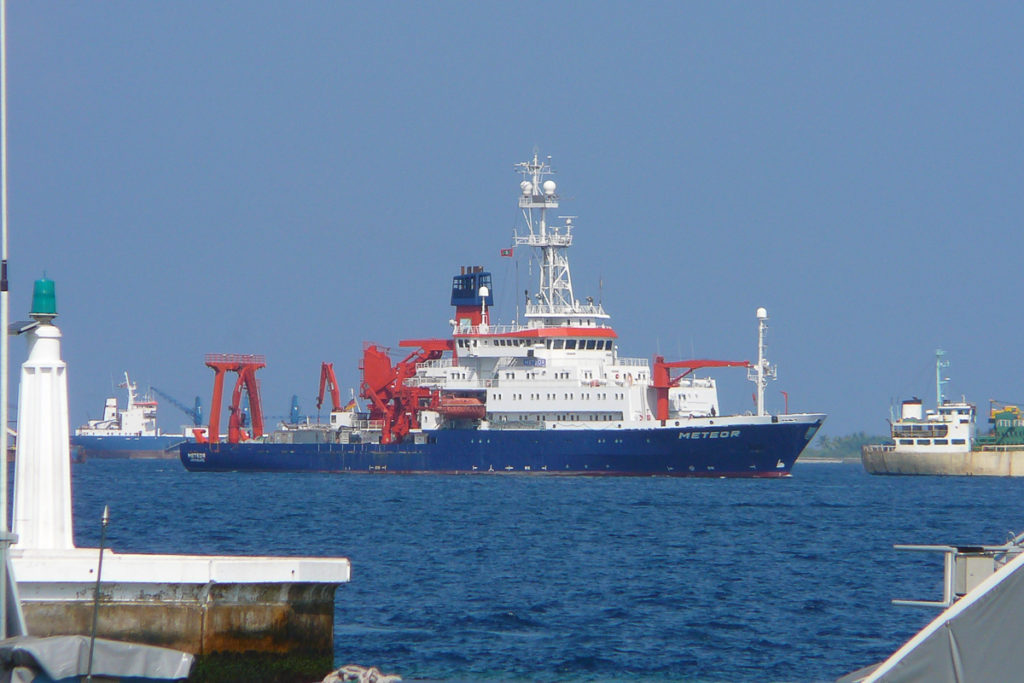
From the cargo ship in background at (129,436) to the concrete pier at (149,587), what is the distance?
110496 millimetres

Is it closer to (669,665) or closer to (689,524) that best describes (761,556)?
(689,524)

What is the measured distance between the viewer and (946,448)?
73.5 meters

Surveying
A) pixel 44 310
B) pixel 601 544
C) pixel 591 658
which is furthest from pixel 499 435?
pixel 44 310

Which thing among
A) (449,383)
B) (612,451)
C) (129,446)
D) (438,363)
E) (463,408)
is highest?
(438,363)

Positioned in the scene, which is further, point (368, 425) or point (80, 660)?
point (368, 425)

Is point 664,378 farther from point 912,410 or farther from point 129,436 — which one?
point 129,436

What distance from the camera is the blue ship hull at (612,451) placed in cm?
5247

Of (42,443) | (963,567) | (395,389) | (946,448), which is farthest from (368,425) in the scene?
(963,567)

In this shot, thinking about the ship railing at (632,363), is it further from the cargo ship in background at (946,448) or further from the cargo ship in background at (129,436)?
the cargo ship in background at (129,436)

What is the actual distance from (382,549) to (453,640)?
10.3m

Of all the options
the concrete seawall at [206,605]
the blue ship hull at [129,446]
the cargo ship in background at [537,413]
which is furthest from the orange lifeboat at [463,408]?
the blue ship hull at [129,446]

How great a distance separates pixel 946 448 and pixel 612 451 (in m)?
28.1

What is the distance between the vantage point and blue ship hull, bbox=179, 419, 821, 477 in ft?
172

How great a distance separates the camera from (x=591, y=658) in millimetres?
14555
